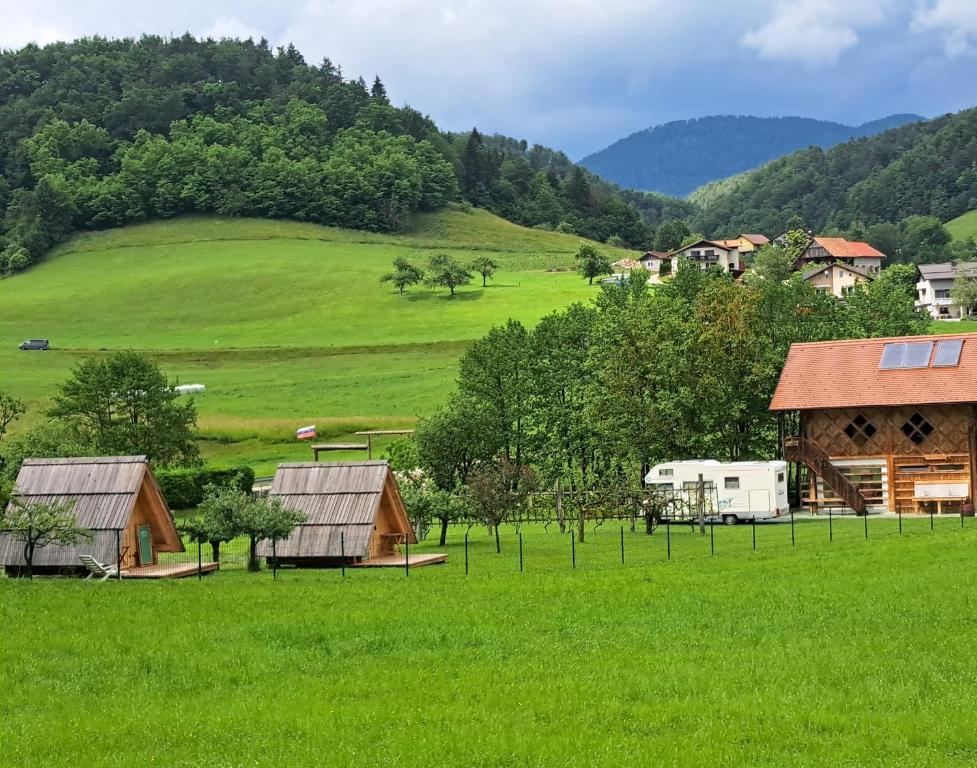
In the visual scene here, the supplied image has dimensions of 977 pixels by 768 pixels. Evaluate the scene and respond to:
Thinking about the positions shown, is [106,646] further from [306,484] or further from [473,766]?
[306,484]

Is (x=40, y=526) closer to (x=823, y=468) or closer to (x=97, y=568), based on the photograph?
(x=97, y=568)

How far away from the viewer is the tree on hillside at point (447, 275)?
5213 inches

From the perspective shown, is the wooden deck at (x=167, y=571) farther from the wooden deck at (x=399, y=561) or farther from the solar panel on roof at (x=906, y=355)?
the solar panel on roof at (x=906, y=355)

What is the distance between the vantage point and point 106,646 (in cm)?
2217

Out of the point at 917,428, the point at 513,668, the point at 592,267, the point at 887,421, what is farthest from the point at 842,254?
the point at 513,668

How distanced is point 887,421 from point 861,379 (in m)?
1.99

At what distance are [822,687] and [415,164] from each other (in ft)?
611

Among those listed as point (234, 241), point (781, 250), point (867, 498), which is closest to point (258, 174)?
point (234, 241)

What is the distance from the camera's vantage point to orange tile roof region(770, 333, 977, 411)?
49781 millimetres

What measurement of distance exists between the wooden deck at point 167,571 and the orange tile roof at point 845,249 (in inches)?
5807

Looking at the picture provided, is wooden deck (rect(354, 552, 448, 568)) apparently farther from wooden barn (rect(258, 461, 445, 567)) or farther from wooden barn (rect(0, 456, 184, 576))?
wooden barn (rect(0, 456, 184, 576))

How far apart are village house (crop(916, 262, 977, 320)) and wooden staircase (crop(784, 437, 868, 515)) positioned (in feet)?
317

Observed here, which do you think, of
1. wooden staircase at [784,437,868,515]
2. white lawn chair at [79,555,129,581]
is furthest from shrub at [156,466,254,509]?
wooden staircase at [784,437,868,515]

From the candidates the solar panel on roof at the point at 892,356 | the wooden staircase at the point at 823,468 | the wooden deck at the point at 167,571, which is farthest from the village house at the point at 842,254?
the wooden deck at the point at 167,571
